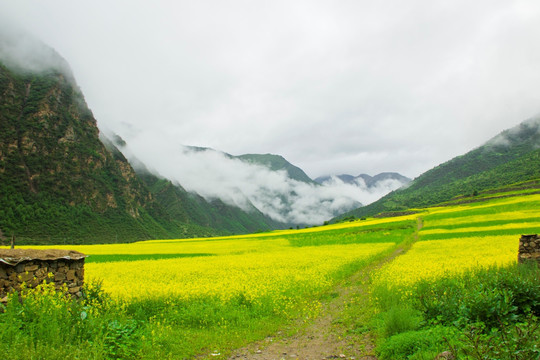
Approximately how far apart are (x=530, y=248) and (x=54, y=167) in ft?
472

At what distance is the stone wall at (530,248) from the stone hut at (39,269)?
57.9ft

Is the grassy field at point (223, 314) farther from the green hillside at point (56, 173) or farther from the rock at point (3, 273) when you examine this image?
the green hillside at point (56, 173)

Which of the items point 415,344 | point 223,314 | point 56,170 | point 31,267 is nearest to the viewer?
point 415,344

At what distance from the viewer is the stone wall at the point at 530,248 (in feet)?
41.7

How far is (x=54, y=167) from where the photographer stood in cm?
11925

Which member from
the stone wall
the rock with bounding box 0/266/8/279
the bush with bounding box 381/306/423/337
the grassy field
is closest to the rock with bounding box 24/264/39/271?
the rock with bounding box 0/266/8/279

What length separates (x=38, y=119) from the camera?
124 meters

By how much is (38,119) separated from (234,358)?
15290 cm

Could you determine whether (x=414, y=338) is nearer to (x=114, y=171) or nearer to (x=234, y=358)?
(x=234, y=358)

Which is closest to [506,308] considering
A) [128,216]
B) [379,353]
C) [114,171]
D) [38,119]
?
[379,353]

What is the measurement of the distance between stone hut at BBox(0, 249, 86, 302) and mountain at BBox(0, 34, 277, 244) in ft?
329

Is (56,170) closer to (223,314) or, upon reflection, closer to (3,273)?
(3,273)

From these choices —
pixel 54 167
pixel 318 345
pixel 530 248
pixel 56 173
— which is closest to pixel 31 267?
pixel 318 345

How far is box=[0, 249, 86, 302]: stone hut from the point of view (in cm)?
859
